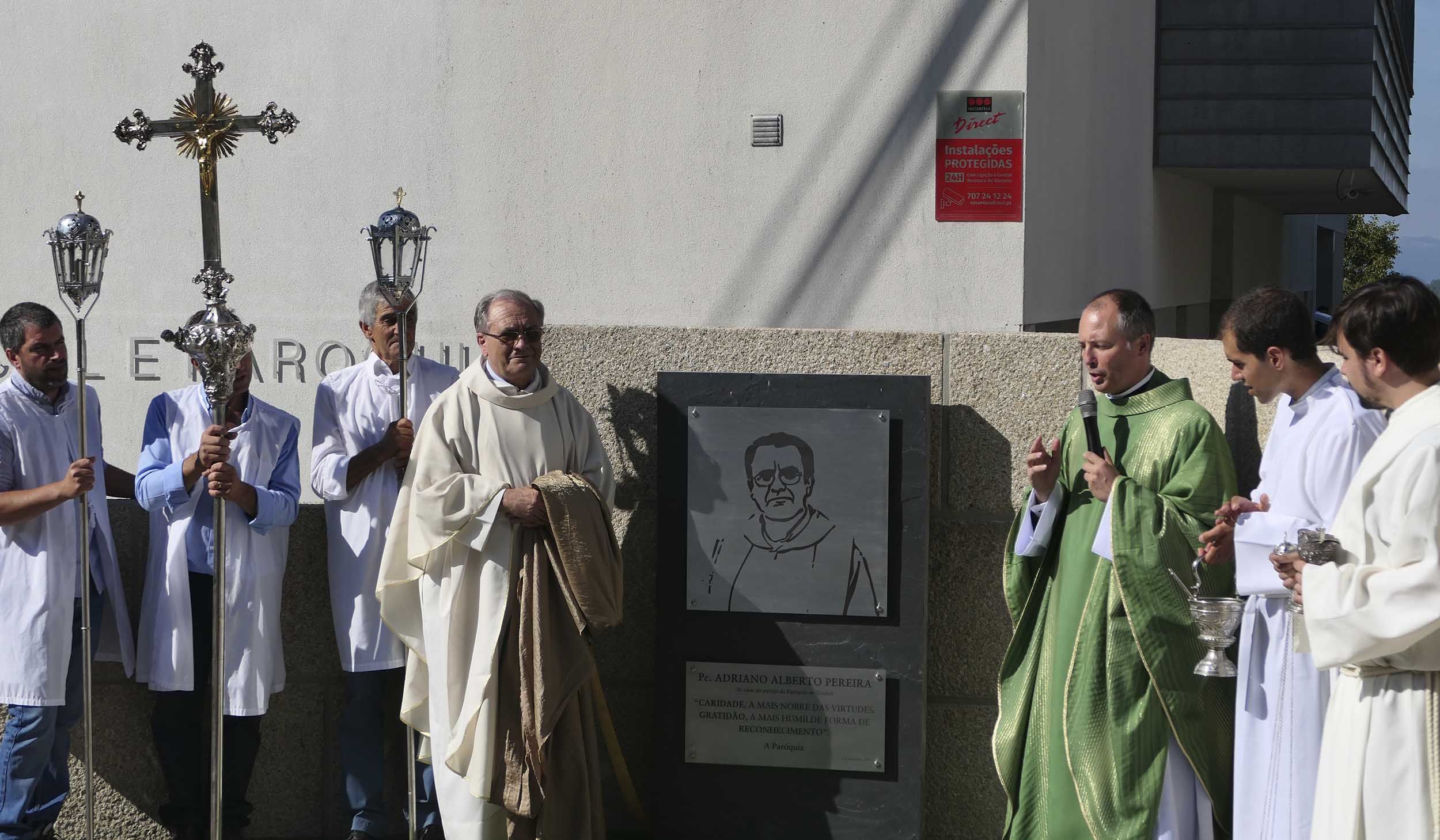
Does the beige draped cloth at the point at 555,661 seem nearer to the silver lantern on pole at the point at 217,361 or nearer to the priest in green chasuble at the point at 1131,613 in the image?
the silver lantern on pole at the point at 217,361

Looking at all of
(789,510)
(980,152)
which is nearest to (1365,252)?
(980,152)

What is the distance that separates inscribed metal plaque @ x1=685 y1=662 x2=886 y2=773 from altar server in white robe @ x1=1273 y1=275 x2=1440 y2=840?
1801 mm

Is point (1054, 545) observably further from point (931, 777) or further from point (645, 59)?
point (645, 59)

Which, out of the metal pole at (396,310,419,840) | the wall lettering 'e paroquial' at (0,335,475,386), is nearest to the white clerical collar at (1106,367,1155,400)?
the metal pole at (396,310,419,840)

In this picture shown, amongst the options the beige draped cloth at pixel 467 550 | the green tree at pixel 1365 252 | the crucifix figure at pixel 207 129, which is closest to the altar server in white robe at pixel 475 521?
the beige draped cloth at pixel 467 550

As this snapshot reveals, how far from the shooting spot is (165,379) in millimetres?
7961

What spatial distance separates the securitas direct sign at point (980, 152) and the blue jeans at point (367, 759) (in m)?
3.96

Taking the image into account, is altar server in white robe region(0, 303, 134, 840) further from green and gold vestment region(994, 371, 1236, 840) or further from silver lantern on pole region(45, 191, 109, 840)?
green and gold vestment region(994, 371, 1236, 840)

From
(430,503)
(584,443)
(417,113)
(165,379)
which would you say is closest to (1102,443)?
(584,443)

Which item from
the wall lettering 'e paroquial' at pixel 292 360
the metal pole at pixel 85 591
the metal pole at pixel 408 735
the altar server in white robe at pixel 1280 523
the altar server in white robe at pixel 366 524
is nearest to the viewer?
the altar server in white robe at pixel 1280 523

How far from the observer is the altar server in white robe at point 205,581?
485cm

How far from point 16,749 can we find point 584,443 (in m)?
2.00

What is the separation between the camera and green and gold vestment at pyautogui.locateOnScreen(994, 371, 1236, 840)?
164 inches

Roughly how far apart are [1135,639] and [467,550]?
6.66 ft
